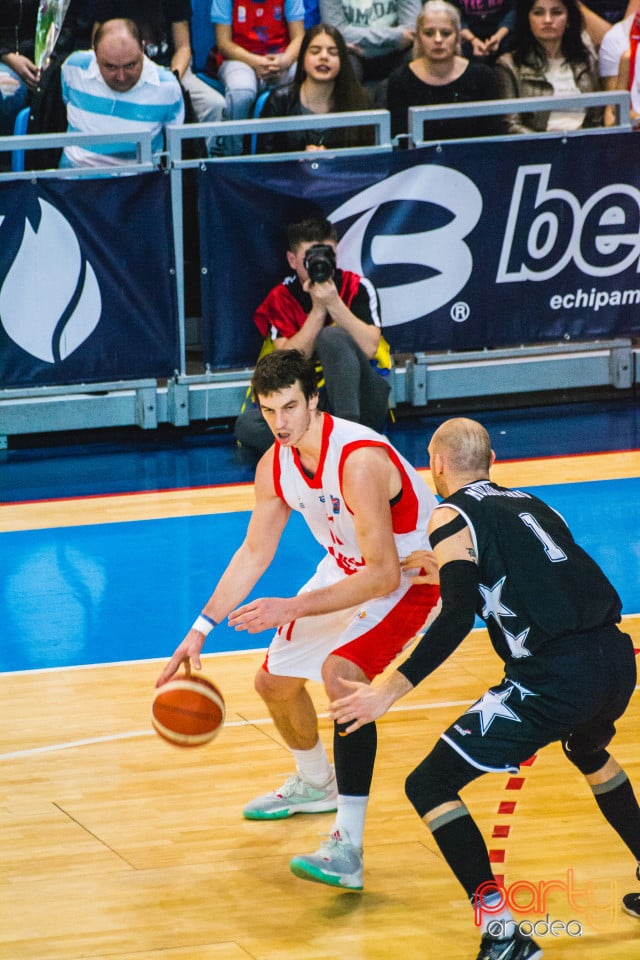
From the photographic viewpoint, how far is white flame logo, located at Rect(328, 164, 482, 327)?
400 inches

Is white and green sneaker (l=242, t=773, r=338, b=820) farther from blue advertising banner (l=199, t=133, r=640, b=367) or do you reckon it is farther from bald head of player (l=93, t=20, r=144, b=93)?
bald head of player (l=93, t=20, r=144, b=93)

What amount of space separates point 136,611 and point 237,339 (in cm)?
324

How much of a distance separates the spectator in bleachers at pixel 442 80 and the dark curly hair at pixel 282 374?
6.09 meters

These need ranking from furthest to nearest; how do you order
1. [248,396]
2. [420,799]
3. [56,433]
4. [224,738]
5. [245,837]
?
[56,433]
[248,396]
[224,738]
[245,837]
[420,799]

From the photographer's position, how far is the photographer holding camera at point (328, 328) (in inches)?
361

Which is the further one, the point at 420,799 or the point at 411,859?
the point at 411,859

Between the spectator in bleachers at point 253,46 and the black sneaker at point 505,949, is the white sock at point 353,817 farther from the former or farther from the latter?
the spectator in bleachers at point 253,46

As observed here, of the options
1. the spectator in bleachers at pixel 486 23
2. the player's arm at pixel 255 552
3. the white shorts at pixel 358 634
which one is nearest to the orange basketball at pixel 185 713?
the player's arm at pixel 255 552

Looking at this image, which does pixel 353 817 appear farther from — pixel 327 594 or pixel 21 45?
pixel 21 45

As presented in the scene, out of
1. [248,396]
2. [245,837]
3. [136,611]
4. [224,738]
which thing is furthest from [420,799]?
[248,396]

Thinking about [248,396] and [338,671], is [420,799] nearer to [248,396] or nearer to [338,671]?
[338,671]

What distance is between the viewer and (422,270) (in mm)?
10375

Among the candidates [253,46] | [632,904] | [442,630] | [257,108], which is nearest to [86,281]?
[257,108]

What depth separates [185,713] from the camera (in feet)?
16.0
